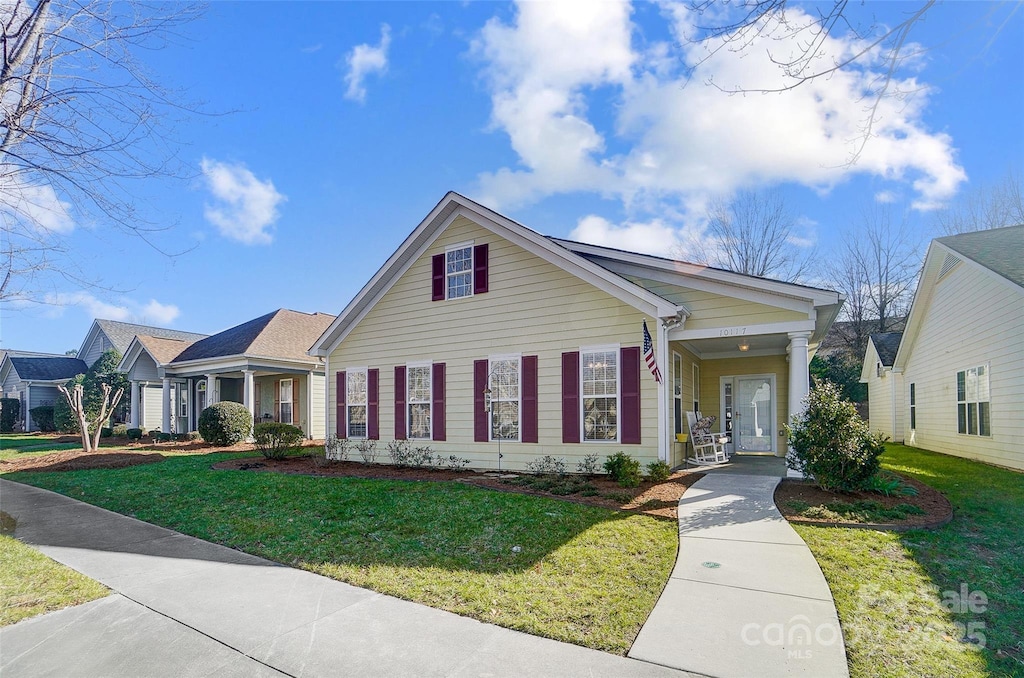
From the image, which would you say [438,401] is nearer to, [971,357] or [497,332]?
[497,332]

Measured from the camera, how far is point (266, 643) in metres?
3.81

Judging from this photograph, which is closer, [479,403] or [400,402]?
[479,403]

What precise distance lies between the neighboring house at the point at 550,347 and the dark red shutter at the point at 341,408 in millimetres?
45

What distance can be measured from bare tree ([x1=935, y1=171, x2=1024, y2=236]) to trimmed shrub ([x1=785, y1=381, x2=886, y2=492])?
21.1 metres

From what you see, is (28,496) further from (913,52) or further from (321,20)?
(913,52)

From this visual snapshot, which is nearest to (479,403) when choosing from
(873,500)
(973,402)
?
(873,500)

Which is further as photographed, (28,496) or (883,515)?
(28,496)

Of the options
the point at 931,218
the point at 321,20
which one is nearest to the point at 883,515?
the point at 321,20

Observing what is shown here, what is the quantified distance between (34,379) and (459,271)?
30045mm

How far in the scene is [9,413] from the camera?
91.5ft

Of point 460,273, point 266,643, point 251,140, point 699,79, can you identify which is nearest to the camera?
point 266,643

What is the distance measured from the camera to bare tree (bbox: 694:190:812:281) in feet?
83.1

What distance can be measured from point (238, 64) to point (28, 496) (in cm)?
892

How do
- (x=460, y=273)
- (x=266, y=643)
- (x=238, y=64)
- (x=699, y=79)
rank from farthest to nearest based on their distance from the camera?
(x=460, y=273)
(x=238, y=64)
(x=699, y=79)
(x=266, y=643)
